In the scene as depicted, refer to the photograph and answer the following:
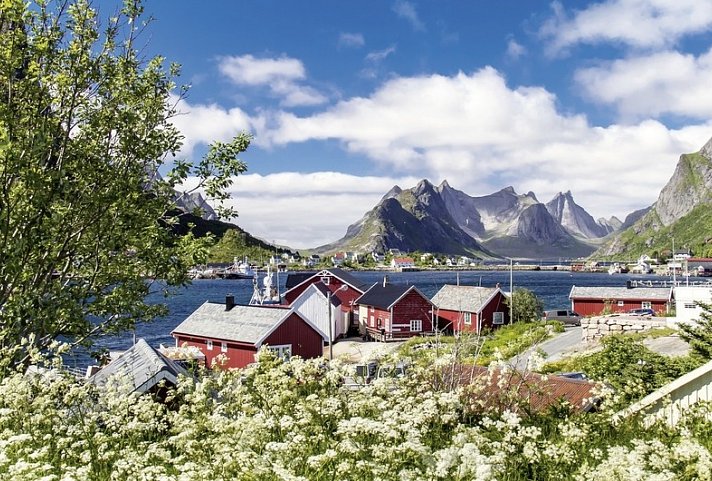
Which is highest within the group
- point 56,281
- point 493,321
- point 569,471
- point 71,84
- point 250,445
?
point 71,84

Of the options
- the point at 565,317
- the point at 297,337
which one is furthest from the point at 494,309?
the point at 297,337

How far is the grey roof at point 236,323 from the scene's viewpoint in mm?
36438

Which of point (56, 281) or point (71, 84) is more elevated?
point (71, 84)

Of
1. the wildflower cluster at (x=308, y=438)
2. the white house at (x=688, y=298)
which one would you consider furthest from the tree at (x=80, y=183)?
the white house at (x=688, y=298)

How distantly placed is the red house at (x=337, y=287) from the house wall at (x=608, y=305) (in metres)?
24.7

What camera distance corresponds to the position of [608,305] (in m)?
62.1

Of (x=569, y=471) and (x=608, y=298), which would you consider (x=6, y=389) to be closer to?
(x=569, y=471)

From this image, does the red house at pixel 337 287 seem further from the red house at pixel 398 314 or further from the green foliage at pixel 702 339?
the green foliage at pixel 702 339

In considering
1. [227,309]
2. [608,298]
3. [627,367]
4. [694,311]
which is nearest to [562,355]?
[694,311]

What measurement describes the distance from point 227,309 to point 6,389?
34.4m

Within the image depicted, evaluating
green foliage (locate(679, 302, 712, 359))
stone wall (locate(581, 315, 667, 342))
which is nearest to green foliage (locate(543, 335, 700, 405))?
green foliage (locate(679, 302, 712, 359))

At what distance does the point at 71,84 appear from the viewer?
9.27m

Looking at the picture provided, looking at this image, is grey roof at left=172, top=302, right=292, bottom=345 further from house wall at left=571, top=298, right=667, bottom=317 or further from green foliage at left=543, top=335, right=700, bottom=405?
house wall at left=571, top=298, right=667, bottom=317

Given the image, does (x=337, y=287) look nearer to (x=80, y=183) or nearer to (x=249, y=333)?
(x=249, y=333)
